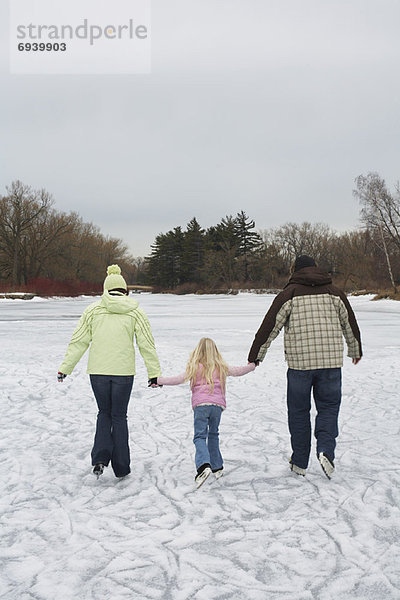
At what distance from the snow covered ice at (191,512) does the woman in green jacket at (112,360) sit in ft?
0.98

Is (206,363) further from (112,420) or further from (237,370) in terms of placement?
(112,420)

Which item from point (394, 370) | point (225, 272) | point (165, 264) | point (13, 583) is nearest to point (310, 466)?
point (13, 583)

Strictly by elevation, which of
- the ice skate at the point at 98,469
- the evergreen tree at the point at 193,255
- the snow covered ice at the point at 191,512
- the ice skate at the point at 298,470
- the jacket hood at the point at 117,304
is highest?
the evergreen tree at the point at 193,255

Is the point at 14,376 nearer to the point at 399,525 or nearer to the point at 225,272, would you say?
the point at 399,525

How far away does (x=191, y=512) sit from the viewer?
11.2 ft

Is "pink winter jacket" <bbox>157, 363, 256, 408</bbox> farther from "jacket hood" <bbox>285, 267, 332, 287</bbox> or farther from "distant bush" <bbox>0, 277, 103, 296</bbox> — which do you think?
"distant bush" <bbox>0, 277, 103, 296</bbox>

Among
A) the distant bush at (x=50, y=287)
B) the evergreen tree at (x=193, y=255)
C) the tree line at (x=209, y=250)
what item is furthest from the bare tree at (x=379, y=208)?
the evergreen tree at (x=193, y=255)

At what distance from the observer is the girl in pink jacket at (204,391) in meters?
3.81

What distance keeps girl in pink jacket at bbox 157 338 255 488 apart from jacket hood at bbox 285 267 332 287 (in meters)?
0.83

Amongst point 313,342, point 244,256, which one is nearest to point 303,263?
point 313,342

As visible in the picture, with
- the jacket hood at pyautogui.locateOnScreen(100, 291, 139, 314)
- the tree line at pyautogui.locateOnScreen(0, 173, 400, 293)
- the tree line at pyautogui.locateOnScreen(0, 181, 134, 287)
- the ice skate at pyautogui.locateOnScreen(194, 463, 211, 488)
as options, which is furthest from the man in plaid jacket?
the tree line at pyautogui.locateOnScreen(0, 181, 134, 287)

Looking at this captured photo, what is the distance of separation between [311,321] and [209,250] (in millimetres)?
84572

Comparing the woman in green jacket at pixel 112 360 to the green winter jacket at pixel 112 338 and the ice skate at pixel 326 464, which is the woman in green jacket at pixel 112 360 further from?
the ice skate at pixel 326 464

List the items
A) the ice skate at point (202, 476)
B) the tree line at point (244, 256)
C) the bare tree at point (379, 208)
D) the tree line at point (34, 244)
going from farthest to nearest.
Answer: the tree line at point (244, 256)
the tree line at point (34, 244)
the bare tree at point (379, 208)
the ice skate at point (202, 476)
